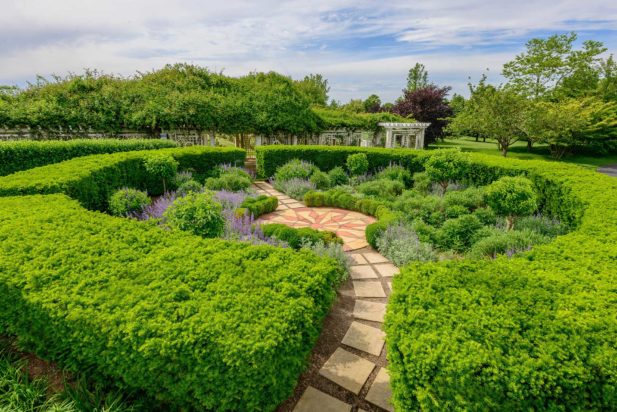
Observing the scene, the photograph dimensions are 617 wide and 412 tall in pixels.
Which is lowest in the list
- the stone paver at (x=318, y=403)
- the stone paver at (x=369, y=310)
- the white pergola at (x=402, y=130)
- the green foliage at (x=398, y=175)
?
the stone paver at (x=318, y=403)

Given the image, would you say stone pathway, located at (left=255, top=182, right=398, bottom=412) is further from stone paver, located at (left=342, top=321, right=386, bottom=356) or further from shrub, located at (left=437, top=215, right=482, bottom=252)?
shrub, located at (left=437, top=215, right=482, bottom=252)

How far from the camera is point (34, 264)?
2.70 m

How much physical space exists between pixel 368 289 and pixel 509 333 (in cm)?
247

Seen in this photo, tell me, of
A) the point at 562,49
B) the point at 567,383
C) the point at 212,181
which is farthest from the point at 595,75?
the point at 567,383

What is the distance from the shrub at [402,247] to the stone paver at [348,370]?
2213 millimetres

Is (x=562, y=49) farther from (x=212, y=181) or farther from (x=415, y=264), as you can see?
(x=415, y=264)

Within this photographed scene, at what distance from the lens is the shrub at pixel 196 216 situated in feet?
14.1

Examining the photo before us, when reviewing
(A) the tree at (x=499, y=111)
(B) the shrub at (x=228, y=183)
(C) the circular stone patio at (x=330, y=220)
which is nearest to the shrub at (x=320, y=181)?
(C) the circular stone patio at (x=330, y=220)

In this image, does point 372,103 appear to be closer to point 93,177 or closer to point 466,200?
point 466,200

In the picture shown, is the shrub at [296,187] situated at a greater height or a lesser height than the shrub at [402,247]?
greater

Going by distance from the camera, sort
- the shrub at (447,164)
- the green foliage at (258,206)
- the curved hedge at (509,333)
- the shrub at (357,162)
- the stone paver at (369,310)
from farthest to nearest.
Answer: the shrub at (357,162) < the shrub at (447,164) < the green foliage at (258,206) < the stone paver at (369,310) < the curved hedge at (509,333)

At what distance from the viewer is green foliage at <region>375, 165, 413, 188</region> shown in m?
10.4

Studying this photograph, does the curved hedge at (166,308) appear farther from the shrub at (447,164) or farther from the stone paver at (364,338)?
the shrub at (447,164)

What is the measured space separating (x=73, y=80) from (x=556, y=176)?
763 inches
